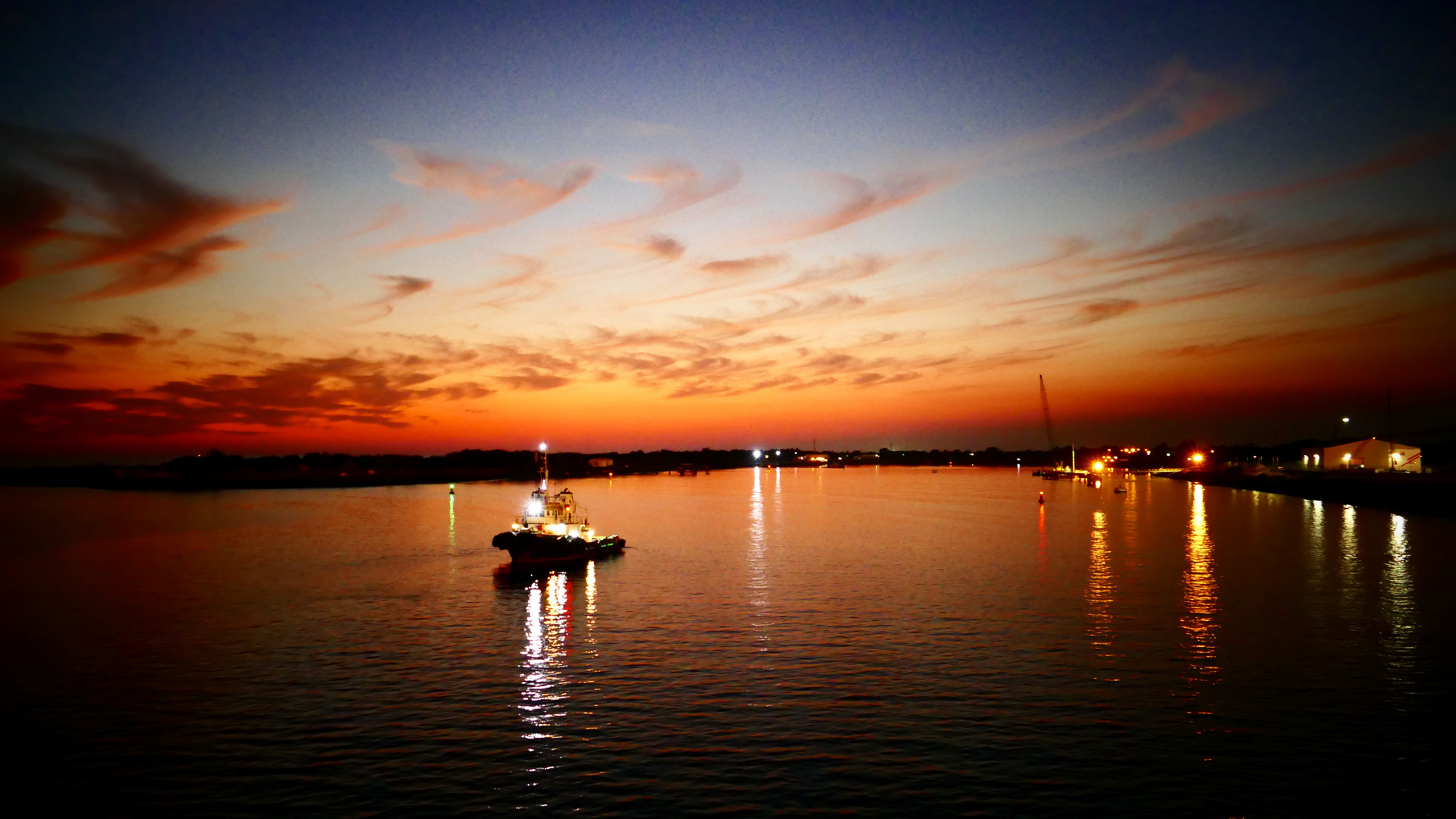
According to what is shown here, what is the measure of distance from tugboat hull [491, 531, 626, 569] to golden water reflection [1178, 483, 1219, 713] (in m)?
41.8

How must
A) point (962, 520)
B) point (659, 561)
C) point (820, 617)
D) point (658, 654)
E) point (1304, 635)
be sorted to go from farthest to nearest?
point (962, 520) < point (659, 561) < point (820, 617) < point (1304, 635) < point (658, 654)

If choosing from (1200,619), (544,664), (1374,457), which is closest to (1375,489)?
(1374,457)

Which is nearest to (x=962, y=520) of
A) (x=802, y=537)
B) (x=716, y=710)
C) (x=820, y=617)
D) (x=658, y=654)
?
(x=802, y=537)

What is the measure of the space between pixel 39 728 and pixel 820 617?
31.5m

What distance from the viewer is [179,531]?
10500 cm

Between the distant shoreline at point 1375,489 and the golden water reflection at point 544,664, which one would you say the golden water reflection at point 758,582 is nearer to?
the golden water reflection at point 544,664

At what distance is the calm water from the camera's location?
22766 mm

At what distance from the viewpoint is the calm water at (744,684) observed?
22.8m

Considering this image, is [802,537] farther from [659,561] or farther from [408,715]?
[408,715]

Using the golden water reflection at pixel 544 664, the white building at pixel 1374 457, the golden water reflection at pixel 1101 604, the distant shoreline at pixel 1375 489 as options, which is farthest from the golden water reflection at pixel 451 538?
the white building at pixel 1374 457

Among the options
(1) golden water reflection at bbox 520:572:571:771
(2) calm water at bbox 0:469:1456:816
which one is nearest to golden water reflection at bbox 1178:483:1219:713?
(2) calm water at bbox 0:469:1456:816

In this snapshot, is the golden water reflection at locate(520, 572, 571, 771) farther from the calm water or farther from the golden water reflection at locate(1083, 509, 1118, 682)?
the golden water reflection at locate(1083, 509, 1118, 682)

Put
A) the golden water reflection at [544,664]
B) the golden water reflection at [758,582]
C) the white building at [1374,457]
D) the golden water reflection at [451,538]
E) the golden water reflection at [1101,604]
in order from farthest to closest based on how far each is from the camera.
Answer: the white building at [1374,457] → the golden water reflection at [451,538] → the golden water reflection at [758,582] → the golden water reflection at [1101,604] → the golden water reflection at [544,664]

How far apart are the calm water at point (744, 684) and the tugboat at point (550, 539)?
10.4 feet
